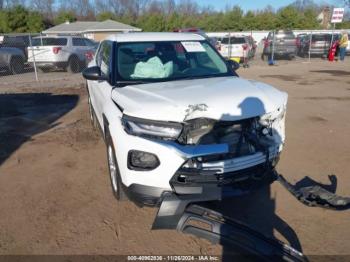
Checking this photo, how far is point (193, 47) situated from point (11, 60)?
44.2 feet

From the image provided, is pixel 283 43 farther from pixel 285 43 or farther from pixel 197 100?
pixel 197 100

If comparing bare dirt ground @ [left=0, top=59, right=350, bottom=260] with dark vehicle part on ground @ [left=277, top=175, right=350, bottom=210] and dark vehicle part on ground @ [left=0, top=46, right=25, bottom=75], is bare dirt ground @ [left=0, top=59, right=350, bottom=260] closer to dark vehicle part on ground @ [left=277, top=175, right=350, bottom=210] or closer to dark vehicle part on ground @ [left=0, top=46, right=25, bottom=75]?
dark vehicle part on ground @ [left=277, top=175, right=350, bottom=210]

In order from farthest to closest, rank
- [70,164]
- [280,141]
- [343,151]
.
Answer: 1. [343,151]
2. [70,164]
3. [280,141]

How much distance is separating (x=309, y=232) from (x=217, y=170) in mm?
1139

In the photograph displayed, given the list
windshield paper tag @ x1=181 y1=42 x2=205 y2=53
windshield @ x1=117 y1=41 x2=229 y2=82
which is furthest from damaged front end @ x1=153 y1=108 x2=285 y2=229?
windshield paper tag @ x1=181 y1=42 x2=205 y2=53

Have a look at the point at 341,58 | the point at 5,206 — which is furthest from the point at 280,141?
the point at 341,58

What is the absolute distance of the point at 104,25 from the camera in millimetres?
43625

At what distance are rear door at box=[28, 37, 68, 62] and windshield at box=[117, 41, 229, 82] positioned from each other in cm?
1224

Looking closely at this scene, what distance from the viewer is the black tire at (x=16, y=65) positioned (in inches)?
632

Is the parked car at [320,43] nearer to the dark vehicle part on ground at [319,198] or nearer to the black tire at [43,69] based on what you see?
the black tire at [43,69]

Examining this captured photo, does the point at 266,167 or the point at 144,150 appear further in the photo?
the point at 266,167

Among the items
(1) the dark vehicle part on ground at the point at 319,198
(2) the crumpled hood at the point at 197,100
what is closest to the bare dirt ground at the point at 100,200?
(1) the dark vehicle part on ground at the point at 319,198

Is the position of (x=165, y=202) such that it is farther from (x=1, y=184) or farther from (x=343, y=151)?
(x=343, y=151)

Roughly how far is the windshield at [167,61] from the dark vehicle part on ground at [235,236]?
1.85 metres
